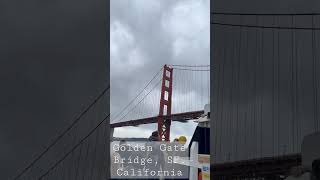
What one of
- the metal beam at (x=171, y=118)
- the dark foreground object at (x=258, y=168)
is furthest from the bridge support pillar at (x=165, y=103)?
the dark foreground object at (x=258, y=168)

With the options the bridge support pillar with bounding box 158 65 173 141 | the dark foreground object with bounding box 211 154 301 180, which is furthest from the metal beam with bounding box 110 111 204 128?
the dark foreground object with bounding box 211 154 301 180

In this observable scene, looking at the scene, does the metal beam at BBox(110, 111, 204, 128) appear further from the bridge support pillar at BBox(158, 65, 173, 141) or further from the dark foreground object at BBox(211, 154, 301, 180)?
the dark foreground object at BBox(211, 154, 301, 180)

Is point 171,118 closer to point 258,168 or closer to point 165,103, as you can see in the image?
point 165,103

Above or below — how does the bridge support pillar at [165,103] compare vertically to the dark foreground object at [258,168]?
above

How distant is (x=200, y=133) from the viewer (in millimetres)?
19891

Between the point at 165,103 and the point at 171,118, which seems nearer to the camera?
the point at 171,118

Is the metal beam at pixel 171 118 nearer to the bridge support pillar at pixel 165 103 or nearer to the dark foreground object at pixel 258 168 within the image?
the bridge support pillar at pixel 165 103

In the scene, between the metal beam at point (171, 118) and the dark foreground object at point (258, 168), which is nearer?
the dark foreground object at point (258, 168)

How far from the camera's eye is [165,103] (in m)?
34.1

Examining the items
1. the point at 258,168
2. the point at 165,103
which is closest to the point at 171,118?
the point at 165,103

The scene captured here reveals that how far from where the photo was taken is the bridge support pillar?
2648 cm

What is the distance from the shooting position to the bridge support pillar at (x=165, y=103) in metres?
26.5
